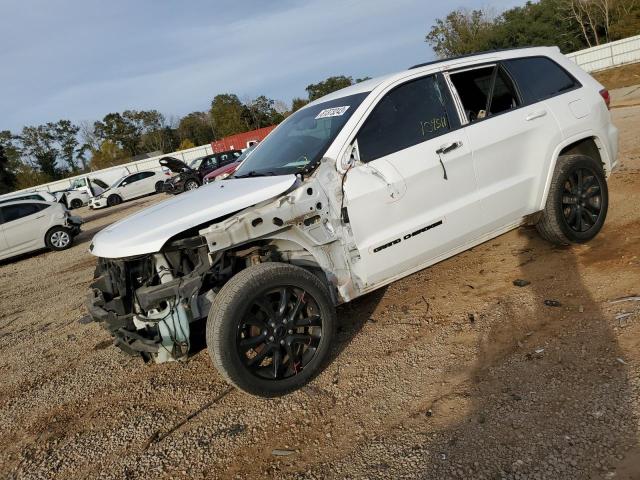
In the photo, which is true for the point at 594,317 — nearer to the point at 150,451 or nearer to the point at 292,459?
the point at 292,459

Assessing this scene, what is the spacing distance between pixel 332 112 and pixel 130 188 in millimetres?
23948

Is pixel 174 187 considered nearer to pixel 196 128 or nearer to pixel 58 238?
pixel 58 238

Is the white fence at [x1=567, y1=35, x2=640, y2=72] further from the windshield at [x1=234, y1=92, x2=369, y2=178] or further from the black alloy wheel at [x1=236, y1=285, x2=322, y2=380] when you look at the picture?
the black alloy wheel at [x1=236, y1=285, x2=322, y2=380]

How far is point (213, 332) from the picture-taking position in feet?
9.60

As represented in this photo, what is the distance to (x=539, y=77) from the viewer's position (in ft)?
14.6

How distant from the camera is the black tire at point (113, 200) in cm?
2481

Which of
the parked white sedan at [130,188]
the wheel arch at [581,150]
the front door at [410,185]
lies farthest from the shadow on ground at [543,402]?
the parked white sedan at [130,188]

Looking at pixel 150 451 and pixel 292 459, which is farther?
pixel 150 451

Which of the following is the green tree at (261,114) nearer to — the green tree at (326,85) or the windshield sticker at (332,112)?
the green tree at (326,85)

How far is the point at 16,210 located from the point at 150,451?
11290mm

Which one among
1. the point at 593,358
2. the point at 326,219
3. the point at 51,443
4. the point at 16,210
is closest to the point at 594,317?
the point at 593,358

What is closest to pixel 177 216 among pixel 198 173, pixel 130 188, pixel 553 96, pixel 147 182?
pixel 553 96

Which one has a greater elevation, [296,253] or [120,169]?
[120,169]

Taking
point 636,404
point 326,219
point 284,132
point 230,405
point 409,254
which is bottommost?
point 636,404
